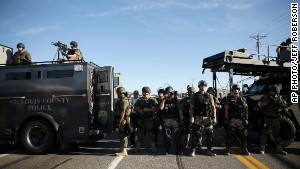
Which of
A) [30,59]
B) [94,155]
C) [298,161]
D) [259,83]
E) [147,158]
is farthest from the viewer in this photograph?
[259,83]

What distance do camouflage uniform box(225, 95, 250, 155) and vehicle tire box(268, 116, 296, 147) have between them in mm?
1026

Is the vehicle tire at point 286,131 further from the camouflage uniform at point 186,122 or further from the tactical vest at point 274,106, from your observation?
the camouflage uniform at point 186,122

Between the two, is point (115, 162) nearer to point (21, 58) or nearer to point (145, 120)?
point (145, 120)

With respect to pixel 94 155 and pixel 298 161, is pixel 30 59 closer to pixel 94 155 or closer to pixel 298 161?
pixel 94 155

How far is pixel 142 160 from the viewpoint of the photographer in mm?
6172

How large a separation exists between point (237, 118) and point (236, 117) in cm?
4

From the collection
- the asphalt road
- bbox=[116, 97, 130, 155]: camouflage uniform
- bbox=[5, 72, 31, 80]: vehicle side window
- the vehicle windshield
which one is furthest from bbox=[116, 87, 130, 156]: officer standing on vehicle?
the vehicle windshield

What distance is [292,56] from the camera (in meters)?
8.52

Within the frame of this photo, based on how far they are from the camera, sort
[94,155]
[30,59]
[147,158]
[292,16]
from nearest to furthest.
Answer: [147,158], [94,155], [30,59], [292,16]

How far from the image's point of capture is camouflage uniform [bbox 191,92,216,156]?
269 inches

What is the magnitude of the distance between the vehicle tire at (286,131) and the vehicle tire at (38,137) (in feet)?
20.9

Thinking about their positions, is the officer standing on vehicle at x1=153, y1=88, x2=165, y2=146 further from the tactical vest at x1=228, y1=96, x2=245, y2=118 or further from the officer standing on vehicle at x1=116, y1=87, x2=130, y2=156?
the tactical vest at x1=228, y1=96, x2=245, y2=118

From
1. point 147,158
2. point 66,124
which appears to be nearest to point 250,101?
point 147,158

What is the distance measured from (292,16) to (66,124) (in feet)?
28.1
